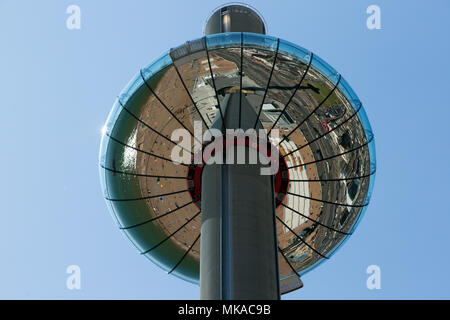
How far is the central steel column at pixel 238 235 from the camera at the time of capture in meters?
10.9

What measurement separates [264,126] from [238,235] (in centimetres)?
527

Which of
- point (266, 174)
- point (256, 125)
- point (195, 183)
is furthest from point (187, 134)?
point (266, 174)

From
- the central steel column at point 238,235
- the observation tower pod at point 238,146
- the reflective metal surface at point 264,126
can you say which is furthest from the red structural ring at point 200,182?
the central steel column at point 238,235

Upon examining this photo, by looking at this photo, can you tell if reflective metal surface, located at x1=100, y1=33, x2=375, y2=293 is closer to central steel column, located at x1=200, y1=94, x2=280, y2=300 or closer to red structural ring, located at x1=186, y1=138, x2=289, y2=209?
red structural ring, located at x1=186, y1=138, x2=289, y2=209

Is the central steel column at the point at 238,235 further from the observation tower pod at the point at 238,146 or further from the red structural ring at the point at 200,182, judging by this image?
the red structural ring at the point at 200,182

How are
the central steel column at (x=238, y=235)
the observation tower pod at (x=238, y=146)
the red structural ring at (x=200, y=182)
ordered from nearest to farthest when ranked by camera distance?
1. the central steel column at (x=238, y=235)
2. the observation tower pod at (x=238, y=146)
3. the red structural ring at (x=200, y=182)

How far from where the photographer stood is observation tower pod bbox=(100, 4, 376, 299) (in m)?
14.4

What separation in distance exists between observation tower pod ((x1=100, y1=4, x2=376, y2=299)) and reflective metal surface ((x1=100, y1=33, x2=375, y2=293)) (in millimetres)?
32

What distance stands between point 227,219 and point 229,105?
4206 millimetres

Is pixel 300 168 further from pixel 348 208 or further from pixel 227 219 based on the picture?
pixel 227 219

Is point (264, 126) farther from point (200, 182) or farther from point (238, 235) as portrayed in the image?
point (238, 235)

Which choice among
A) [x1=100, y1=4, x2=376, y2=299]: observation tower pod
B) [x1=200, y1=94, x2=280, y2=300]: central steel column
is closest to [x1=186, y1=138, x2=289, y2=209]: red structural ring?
[x1=100, y1=4, x2=376, y2=299]: observation tower pod

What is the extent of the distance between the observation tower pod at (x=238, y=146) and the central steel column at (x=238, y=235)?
0.32 feet

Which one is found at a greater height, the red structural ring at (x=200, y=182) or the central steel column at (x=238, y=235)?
the red structural ring at (x=200, y=182)
